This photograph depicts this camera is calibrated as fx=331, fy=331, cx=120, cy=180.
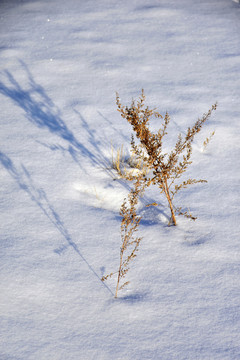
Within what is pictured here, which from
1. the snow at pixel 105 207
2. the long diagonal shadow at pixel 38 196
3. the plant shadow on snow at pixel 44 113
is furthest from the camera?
the plant shadow on snow at pixel 44 113

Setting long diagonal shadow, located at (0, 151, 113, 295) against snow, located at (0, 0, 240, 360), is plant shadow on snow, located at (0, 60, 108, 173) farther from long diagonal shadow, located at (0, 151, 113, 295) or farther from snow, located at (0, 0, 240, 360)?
long diagonal shadow, located at (0, 151, 113, 295)

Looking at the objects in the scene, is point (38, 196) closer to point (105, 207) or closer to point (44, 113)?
point (105, 207)

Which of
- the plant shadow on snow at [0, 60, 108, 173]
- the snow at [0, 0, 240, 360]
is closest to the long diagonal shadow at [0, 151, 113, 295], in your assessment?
the snow at [0, 0, 240, 360]

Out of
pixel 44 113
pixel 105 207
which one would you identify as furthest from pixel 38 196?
pixel 44 113

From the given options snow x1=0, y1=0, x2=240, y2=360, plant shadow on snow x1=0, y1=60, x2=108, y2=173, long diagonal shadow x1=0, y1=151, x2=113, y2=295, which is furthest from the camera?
plant shadow on snow x1=0, y1=60, x2=108, y2=173

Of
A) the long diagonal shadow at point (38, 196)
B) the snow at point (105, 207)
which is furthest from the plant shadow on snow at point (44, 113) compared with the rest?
the long diagonal shadow at point (38, 196)

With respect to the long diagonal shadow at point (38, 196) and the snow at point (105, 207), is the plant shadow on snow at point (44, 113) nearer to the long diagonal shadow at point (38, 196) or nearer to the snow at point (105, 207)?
the snow at point (105, 207)
